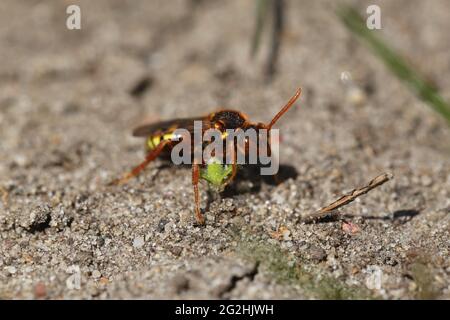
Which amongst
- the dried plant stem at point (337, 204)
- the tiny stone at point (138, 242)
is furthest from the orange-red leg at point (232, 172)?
the tiny stone at point (138, 242)

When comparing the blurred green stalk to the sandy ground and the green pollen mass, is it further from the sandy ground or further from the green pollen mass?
the green pollen mass

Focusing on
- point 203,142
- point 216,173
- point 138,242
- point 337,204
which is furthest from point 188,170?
point 337,204

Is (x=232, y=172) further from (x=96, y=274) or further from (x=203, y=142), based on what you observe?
(x=96, y=274)

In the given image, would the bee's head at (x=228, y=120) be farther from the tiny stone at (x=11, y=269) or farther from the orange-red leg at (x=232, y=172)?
the tiny stone at (x=11, y=269)

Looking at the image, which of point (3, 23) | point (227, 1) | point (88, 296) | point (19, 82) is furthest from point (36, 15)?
point (88, 296)

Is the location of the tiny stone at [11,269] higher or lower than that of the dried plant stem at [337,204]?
lower

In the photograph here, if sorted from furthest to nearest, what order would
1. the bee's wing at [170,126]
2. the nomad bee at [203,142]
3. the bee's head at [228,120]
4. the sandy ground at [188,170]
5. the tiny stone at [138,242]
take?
1. the bee's wing at [170,126]
2. the bee's head at [228,120]
3. the nomad bee at [203,142]
4. the tiny stone at [138,242]
5. the sandy ground at [188,170]

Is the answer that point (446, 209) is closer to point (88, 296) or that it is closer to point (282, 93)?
point (282, 93)
